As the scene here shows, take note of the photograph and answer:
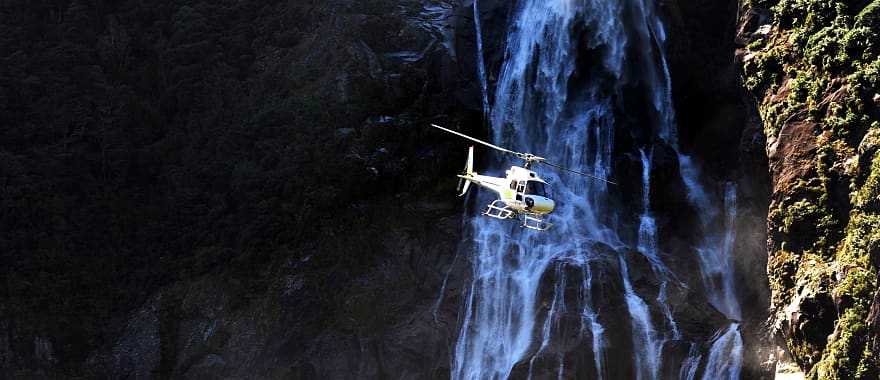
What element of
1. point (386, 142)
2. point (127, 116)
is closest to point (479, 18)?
point (386, 142)

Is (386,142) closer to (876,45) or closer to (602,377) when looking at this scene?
(602,377)

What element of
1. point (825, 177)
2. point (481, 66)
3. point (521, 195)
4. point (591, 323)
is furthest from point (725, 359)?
point (481, 66)

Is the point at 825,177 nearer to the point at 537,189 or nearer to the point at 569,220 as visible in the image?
the point at 569,220

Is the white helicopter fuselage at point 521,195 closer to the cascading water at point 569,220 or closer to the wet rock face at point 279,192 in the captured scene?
the cascading water at point 569,220

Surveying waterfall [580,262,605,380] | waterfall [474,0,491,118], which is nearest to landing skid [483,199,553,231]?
waterfall [580,262,605,380]

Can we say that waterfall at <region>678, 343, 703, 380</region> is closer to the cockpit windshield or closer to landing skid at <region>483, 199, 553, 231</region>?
landing skid at <region>483, 199, 553, 231</region>

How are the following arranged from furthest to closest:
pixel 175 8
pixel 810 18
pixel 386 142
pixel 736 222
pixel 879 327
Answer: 1. pixel 175 8
2. pixel 386 142
3. pixel 736 222
4. pixel 810 18
5. pixel 879 327
